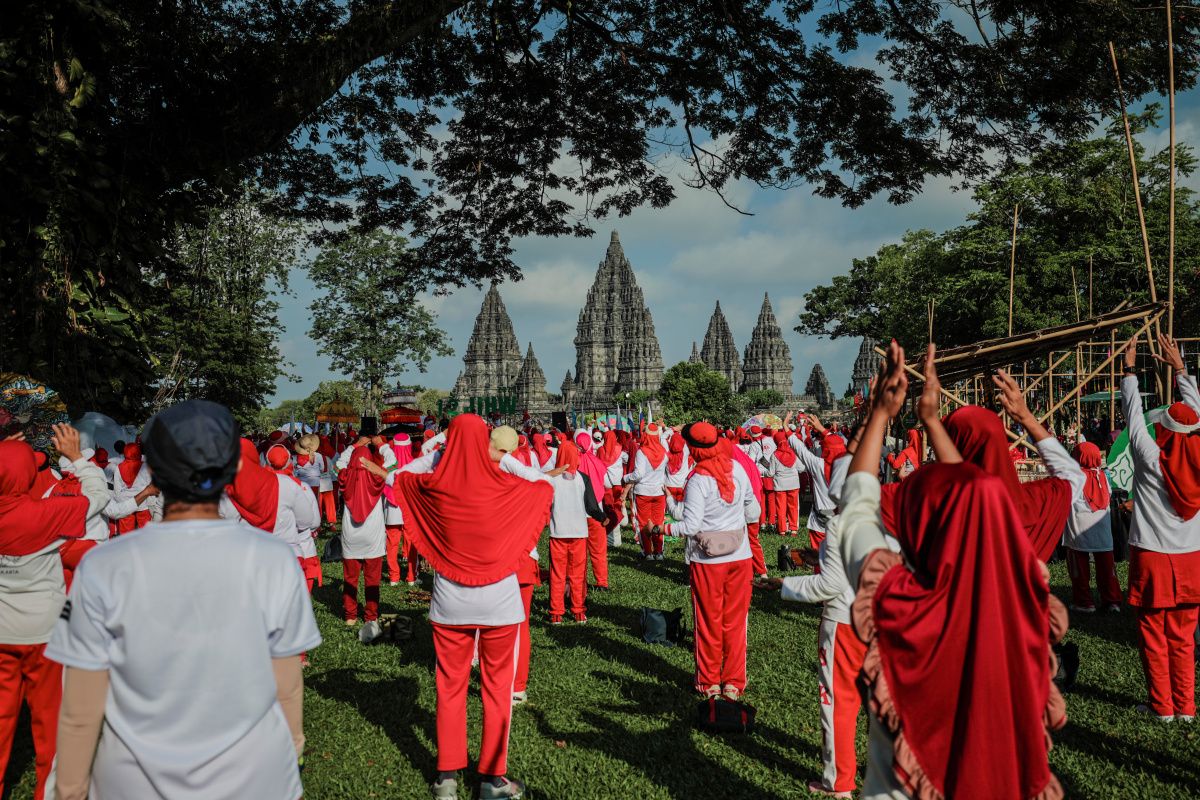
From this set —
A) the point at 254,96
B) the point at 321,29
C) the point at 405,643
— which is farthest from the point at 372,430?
the point at 321,29

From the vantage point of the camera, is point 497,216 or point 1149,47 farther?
point 497,216

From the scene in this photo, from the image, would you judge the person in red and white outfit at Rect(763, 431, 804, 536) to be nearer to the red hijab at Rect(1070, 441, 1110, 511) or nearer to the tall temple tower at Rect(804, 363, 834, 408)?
the red hijab at Rect(1070, 441, 1110, 511)

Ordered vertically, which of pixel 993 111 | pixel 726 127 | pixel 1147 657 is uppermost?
pixel 726 127

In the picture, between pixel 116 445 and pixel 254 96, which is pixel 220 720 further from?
pixel 116 445

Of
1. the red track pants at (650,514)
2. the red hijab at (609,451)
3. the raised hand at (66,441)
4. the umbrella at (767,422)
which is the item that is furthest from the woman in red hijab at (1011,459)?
the umbrella at (767,422)

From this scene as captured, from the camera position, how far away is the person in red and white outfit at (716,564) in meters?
5.81

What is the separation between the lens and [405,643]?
7.77m

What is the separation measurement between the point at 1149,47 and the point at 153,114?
10.6 m

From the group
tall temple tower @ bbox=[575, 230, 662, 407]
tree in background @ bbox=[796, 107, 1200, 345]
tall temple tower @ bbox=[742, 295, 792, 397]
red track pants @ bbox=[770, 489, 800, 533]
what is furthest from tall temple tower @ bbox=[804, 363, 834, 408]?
red track pants @ bbox=[770, 489, 800, 533]

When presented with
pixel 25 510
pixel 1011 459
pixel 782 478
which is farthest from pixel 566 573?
pixel 782 478

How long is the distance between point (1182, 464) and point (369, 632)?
7024 mm

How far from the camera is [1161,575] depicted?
5.18 metres

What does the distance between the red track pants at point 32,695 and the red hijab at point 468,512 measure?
6.61 feet

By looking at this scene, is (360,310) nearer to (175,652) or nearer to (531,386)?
(175,652)
